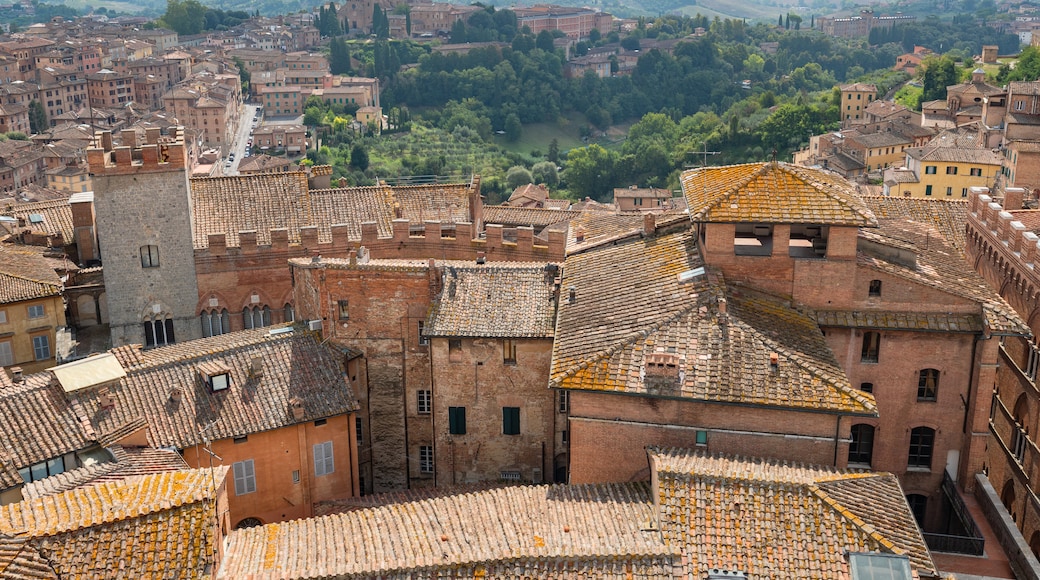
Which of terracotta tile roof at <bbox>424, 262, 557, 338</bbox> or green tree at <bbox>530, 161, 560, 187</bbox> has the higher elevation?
terracotta tile roof at <bbox>424, 262, 557, 338</bbox>

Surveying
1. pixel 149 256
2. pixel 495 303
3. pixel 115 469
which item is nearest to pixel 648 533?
pixel 495 303

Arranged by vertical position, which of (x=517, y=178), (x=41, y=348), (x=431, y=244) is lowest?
(x=517, y=178)

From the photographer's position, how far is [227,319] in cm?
4338

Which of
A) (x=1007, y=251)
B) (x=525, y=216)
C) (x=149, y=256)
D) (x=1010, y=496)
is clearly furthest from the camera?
(x=525, y=216)

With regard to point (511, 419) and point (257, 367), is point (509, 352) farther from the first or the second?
point (257, 367)

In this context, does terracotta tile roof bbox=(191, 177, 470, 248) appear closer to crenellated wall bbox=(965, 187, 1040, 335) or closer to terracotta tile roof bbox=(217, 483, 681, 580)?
terracotta tile roof bbox=(217, 483, 681, 580)

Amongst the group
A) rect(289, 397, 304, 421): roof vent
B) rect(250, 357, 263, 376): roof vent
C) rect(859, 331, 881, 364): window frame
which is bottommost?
rect(289, 397, 304, 421): roof vent

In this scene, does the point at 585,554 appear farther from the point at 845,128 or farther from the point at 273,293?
the point at 845,128

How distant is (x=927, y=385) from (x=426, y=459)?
55.9 ft

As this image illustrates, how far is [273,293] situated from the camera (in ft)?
142

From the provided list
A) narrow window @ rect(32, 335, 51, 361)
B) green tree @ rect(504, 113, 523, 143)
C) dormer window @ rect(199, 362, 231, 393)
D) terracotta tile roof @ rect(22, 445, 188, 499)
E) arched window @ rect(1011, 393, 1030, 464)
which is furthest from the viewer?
green tree @ rect(504, 113, 523, 143)

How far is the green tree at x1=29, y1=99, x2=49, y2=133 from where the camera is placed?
534ft

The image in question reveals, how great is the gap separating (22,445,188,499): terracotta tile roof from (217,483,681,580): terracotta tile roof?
3710 mm

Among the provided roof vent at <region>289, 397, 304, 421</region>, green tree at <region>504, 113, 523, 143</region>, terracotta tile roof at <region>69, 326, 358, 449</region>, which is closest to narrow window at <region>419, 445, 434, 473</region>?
terracotta tile roof at <region>69, 326, 358, 449</region>
